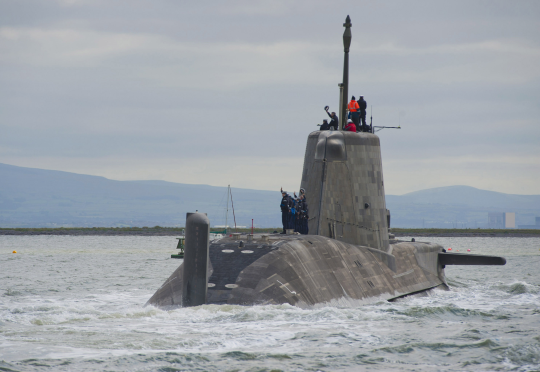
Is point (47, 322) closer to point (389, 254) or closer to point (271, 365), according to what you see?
point (271, 365)

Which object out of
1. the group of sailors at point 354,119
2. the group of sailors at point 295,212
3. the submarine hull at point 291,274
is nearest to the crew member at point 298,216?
the group of sailors at point 295,212

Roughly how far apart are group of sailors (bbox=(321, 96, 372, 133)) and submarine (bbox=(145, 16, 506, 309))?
1.06 feet

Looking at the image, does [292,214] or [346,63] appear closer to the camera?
[292,214]

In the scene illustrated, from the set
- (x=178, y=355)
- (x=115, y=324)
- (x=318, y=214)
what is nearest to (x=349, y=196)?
(x=318, y=214)

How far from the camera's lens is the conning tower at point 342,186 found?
22.2m

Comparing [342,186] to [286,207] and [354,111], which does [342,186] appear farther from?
[354,111]

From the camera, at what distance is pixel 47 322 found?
15641 mm

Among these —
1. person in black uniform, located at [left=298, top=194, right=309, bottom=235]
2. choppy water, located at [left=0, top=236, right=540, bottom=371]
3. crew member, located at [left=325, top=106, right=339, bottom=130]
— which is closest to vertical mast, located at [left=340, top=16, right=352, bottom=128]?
crew member, located at [left=325, top=106, right=339, bottom=130]

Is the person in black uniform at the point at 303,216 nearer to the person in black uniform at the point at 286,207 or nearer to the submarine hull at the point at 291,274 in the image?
the person in black uniform at the point at 286,207

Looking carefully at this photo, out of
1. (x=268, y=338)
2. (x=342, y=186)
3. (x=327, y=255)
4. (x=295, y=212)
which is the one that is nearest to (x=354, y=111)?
(x=342, y=186)

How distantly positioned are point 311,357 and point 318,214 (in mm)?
9701

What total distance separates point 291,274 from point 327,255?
2556 millimetres

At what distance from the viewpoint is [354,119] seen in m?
24.4

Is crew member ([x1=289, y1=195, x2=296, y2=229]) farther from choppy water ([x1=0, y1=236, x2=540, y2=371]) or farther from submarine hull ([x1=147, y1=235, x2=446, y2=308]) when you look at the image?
choppy water ([x1=0, y1=236, x2=540, y2=371])
